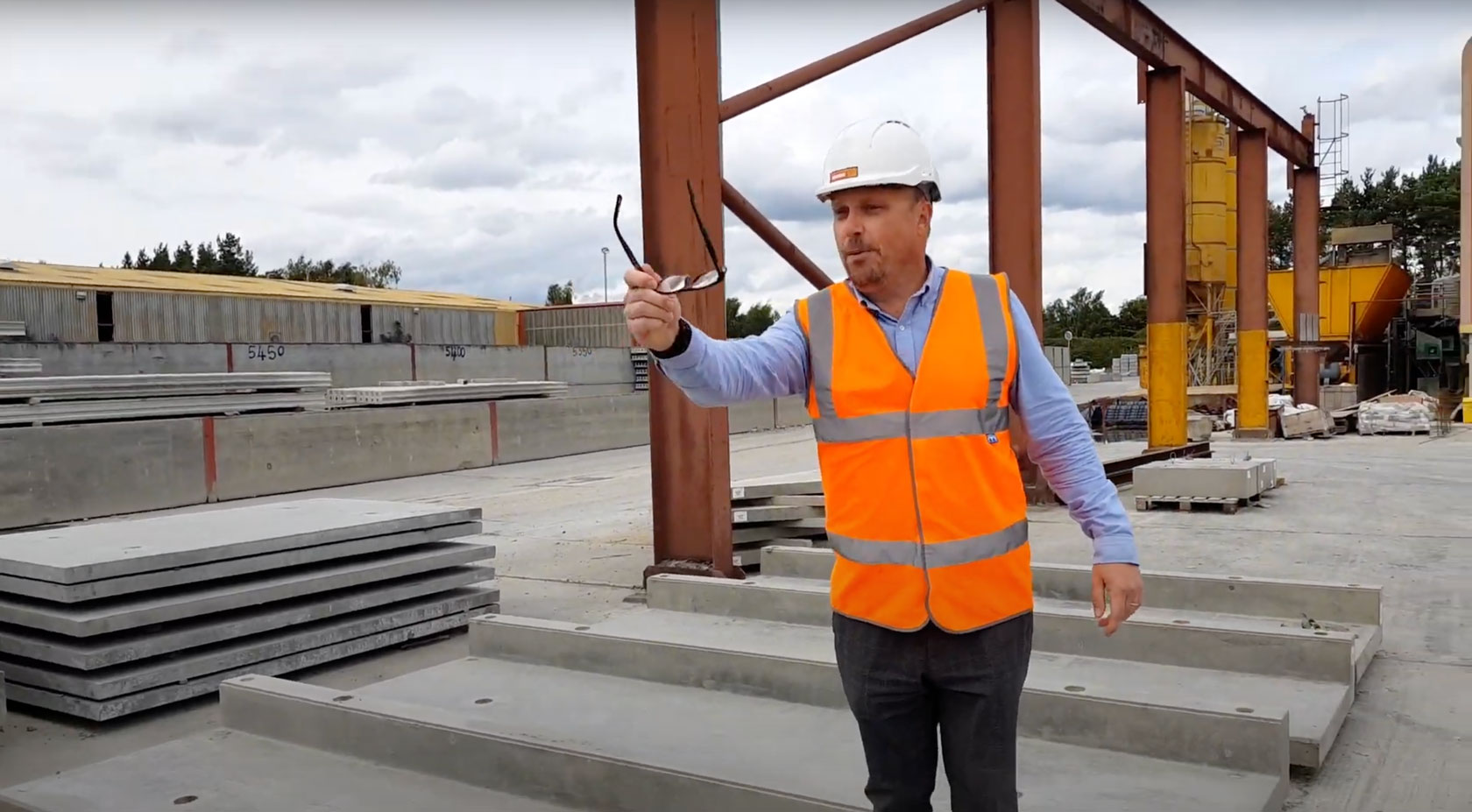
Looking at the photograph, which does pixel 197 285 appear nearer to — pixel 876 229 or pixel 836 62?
pixel 836 62

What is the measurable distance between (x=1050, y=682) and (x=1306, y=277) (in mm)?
20690

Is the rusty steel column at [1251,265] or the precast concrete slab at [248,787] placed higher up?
the rusty steel column at [1251,265]

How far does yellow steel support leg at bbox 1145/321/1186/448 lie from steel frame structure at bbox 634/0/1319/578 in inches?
0.7

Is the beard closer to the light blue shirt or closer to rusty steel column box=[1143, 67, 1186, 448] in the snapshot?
the light blue shirt

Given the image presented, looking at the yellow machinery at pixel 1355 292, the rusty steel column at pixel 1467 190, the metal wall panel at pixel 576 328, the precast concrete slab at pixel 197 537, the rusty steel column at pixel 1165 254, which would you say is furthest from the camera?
the metal wall panel at pixel 576 328

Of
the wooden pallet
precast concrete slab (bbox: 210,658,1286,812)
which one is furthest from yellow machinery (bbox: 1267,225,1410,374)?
precast concrete slab (bbox: 210,658,1286,812)

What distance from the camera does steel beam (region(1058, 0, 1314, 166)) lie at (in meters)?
11.6

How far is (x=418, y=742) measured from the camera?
11.6 feet

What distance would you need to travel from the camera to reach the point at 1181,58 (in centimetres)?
1382

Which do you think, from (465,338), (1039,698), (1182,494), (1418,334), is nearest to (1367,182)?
(1418,334)

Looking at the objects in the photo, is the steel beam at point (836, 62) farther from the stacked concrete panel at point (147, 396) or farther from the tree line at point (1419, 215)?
the tree line at point (1419, 215)

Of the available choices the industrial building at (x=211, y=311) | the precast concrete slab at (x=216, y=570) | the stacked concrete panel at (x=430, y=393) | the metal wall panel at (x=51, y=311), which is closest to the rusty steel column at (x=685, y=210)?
the precast concrete slab at (x=216, y=570)

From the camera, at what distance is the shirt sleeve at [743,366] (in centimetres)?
219

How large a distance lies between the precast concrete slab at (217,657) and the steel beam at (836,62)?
3.33 meters
